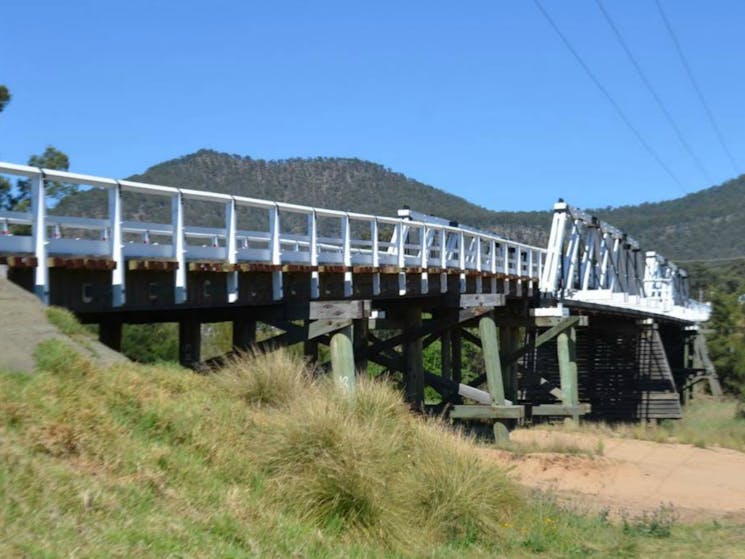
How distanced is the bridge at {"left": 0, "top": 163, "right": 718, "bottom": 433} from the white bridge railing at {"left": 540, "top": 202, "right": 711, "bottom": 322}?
0.26ft

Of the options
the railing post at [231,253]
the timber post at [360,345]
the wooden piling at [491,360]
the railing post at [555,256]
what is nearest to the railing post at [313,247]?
the railing post at [231,253]

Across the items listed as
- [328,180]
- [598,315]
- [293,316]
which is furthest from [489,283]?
[328,180]

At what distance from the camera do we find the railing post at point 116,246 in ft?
37.7

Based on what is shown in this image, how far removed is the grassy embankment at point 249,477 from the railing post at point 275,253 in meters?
3.05

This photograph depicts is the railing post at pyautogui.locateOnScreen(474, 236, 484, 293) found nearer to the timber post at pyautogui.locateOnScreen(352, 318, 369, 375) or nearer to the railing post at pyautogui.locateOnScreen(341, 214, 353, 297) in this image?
the timber post at pyautogui.locateOnScreen(352, 318, 369, 375)

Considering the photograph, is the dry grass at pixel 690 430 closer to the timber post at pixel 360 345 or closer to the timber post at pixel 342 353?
the timber post at pixel 360 345

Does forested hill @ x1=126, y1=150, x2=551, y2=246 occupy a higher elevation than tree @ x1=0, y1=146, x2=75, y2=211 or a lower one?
higher

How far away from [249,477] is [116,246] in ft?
12.3

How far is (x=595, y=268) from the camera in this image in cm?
3788

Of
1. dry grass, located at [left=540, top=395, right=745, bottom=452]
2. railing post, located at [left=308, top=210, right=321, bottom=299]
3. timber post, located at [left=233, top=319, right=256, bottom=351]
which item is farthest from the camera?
dry grass, located at [left=540, top=395, right=745, bottom=452]

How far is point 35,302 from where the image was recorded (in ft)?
33.0

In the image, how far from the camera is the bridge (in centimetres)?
1152

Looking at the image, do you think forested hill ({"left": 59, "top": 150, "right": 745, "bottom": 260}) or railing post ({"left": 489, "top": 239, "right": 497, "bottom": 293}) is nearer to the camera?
railing post ({"left": 489, "top": 239, "right": 497, "bottom": 293})

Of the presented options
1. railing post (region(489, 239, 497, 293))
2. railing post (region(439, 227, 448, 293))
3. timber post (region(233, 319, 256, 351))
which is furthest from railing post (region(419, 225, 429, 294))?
timber post (region(233, 319, 256, 351))
